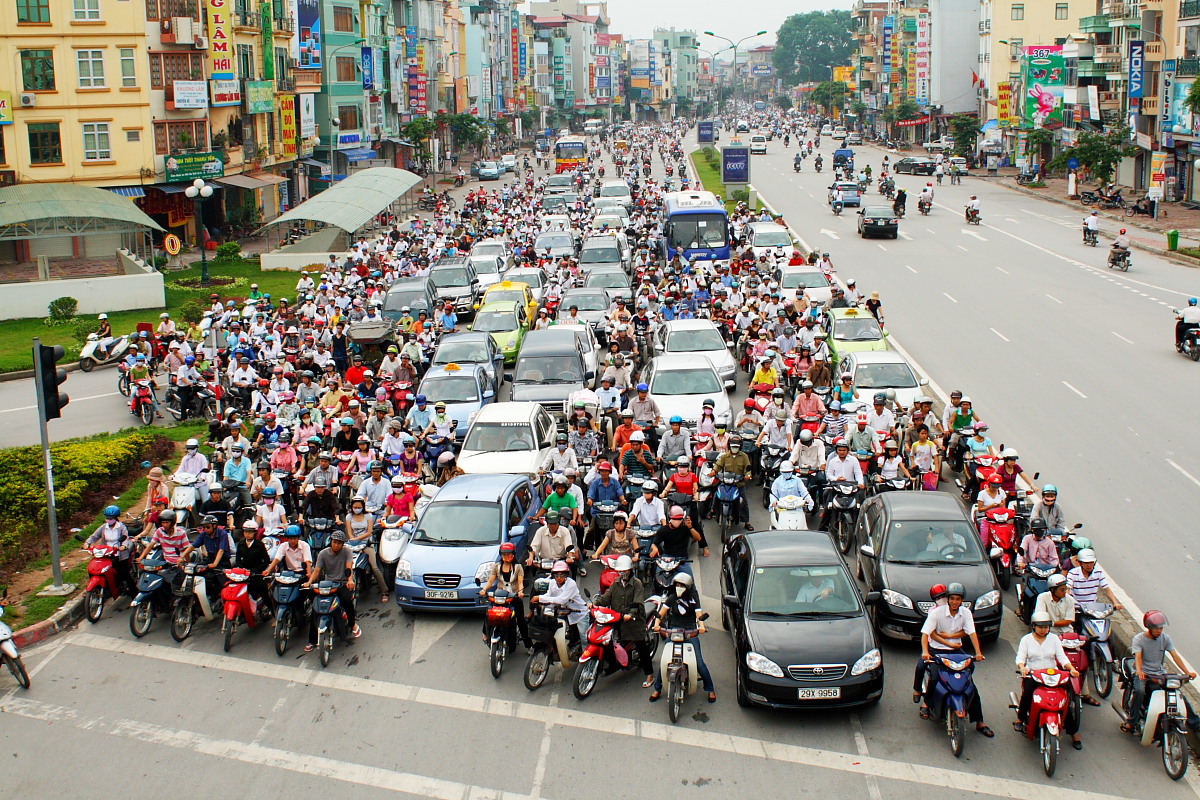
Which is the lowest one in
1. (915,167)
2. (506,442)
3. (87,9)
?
(506,442)

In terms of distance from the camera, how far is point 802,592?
1187 cm

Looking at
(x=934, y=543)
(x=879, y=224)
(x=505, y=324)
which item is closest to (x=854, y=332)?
(x=505, y=324)

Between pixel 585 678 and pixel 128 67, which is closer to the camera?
pixel 585 678

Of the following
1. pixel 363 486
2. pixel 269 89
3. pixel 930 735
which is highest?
pixel 269 89

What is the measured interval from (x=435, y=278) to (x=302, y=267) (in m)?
12.6

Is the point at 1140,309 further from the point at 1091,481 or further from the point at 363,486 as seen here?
the point at 363,486

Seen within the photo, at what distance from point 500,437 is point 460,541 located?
→ 4.16 metres

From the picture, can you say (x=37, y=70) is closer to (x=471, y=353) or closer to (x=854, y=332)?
(x=471, y=353)

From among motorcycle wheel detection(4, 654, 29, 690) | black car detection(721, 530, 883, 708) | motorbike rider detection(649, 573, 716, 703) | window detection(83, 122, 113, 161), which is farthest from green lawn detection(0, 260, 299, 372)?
black car detection(721, 530, 883, 708)

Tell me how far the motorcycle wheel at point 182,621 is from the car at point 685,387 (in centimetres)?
829

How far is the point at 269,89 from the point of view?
188 feet

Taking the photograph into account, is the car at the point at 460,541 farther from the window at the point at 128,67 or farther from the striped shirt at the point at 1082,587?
the window at the point at 128,67

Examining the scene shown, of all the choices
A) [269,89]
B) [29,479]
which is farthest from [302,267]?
[29,479]

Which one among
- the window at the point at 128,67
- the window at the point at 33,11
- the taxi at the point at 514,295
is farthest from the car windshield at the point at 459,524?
the window at the point at 128,67
